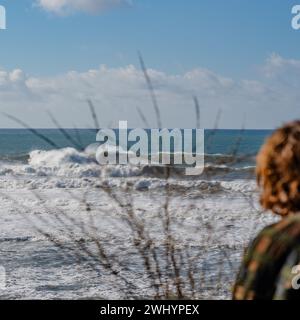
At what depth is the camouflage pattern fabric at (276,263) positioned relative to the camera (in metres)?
1.25

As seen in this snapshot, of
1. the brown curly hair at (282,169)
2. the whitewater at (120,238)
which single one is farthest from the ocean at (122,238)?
the brown curly hair at (282,169)

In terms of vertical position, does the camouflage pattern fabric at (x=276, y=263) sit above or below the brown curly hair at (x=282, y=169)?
below

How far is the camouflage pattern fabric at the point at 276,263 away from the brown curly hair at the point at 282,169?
0.12m

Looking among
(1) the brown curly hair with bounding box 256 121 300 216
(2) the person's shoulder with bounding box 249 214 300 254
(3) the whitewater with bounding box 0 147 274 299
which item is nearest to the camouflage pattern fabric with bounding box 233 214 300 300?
(2) the person's shoulder with bounding box 249 214 300 254

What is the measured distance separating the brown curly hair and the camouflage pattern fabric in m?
0.12

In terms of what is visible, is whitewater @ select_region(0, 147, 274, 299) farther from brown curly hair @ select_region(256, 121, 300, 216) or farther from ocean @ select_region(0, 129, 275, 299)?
brown curly hair @ select_region(256, 121, 300, 216)

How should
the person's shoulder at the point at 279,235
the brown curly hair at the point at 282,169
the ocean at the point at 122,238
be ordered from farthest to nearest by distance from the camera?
1. the ocean at the point at 122,238
2. the brown curly hair at the point at 282,169
3. the person's shoulder at the point at 279,235

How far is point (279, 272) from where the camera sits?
4.21 feet

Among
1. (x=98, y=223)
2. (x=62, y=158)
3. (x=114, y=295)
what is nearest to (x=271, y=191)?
(x=114, y=295)

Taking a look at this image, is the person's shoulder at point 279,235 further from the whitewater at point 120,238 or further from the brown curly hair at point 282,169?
the whitewater at point 120,238

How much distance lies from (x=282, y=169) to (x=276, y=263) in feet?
0.81

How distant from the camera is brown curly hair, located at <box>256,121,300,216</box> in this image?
1.40m

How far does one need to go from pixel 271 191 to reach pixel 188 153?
1183mm
